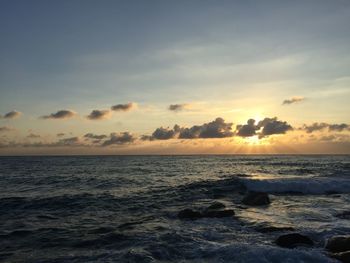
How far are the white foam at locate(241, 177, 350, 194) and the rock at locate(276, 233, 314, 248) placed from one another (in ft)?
76.3

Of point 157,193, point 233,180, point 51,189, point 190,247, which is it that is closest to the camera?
Answer: point 190,247

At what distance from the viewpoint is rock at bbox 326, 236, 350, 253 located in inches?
590

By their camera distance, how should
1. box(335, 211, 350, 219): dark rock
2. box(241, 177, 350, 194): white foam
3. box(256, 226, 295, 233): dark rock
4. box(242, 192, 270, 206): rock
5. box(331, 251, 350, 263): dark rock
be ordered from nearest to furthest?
box(331, 251, 350, 263): dark rock < box(256, 226, 295, 233): dark rock < box(335, 211, 350, 219): dark rock < box(242, 192, 270, 206): rock < box(241, 177, 350, 194): white foam

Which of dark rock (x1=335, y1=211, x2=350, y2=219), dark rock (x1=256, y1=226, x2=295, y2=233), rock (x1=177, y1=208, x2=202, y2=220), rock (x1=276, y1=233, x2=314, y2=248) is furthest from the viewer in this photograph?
rock (x1=177, y1=208, x2=202, y2=220)

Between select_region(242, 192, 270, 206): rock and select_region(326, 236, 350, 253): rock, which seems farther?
select_region(242, 192, 270, 206): rock

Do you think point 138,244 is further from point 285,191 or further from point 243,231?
point 285,191

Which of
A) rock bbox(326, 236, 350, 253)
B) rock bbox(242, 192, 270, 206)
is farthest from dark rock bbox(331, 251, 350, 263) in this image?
rock bbox(242, 192, 270, 206)

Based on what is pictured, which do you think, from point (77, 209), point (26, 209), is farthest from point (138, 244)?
point (26, 209)

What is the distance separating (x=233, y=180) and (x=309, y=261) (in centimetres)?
3271

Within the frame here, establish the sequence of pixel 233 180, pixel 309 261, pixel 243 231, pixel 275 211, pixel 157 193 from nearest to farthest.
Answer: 1. pixel 309 261
2. pixel 243 231
3. pixel 275 211
4. pixel 157 193
5. pixel 233 180

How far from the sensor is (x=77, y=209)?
88.3ft

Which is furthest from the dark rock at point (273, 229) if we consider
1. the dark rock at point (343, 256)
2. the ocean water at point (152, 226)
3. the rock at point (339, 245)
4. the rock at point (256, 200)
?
the rock at point (256, 200)

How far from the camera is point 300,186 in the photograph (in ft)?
132

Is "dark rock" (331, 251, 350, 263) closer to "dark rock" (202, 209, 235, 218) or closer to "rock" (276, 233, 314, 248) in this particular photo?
"rock" (276, 233, 314, 248)
